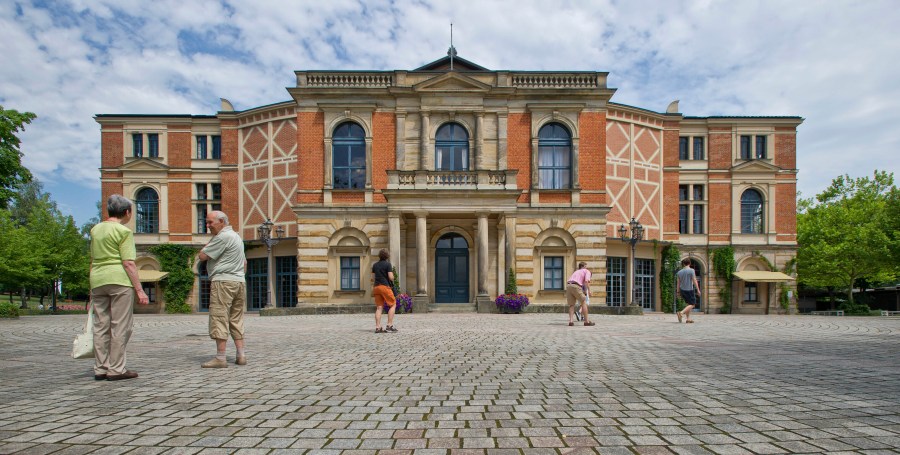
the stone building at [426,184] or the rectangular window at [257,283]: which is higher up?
the stone building at [426,184]

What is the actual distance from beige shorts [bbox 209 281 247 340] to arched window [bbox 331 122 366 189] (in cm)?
1725

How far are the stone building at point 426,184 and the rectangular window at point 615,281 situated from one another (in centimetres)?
9

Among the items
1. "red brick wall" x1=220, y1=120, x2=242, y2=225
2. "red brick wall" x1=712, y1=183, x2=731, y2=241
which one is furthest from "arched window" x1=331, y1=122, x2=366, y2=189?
"red brick wall" x1=712, y1=183, x2=731, y2=241

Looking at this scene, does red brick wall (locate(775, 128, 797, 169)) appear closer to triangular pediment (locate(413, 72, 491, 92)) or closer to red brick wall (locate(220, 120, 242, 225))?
triangular pediment (locate(413, 72, 491, 92))

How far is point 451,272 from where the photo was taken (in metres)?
23.9

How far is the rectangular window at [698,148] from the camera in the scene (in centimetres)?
3075

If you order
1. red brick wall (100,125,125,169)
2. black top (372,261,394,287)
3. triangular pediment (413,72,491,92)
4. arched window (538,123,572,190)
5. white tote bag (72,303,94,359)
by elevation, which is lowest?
white tote bag (72,303,94,359)

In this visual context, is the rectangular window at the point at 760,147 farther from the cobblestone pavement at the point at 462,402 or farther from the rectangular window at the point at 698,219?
the cobblestone pavement at the point at 462,402

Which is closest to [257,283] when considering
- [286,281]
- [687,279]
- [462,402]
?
[286,281]

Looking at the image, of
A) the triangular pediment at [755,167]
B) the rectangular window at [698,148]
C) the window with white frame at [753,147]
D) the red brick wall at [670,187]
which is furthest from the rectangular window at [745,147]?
the red brick wall at [670,187]

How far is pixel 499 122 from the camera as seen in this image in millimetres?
23156

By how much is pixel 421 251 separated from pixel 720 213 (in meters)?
19.4

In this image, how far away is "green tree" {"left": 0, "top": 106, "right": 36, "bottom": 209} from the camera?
18.2 meters

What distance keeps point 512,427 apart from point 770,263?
104 feet
